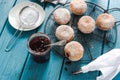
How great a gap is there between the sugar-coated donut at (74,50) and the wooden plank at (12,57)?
0.47 ft

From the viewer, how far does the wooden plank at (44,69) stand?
2.29 feet

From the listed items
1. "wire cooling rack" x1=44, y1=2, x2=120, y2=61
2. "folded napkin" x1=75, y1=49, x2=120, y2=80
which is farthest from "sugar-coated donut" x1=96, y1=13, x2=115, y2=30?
"folded napkin" x1=75, y1=49, x2=120, y2=80

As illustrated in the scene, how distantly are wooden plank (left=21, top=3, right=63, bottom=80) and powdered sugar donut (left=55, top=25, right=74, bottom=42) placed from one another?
0.20 ft

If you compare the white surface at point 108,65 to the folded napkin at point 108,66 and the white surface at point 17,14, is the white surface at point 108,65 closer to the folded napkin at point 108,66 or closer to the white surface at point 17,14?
the folded napkin at point 108,66

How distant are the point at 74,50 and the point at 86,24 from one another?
11 cm

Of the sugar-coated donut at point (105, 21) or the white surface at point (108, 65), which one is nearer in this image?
the white surface at point (108, 65)

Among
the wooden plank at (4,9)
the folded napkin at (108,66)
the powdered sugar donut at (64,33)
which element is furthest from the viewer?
the wooden plank at (4,9)

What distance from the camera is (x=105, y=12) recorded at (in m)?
0.83

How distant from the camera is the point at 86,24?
0.74 meters

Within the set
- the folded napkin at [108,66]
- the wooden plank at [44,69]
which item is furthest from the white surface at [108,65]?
the wooden plank at [44,69]

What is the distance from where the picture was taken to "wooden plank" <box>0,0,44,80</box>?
0.71m

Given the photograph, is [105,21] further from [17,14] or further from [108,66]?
[17,14]

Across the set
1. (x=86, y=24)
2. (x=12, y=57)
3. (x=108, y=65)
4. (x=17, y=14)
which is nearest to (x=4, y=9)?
(x=17, y=14)

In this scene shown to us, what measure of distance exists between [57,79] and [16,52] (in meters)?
0.17
